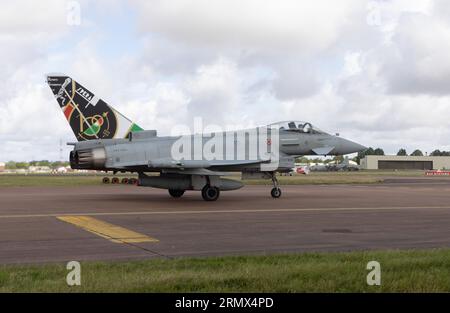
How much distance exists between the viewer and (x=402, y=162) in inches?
5699

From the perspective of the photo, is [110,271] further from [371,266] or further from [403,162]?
[403,162]

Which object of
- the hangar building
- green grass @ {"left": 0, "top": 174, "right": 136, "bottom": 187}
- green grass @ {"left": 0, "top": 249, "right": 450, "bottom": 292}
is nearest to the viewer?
green grass @ {"left": 0, "top": 249, "right": 450, "bottom": 292}

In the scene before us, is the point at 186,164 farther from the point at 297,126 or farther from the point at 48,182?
the point at 48,182

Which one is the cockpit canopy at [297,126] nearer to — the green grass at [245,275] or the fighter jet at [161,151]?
the fighter jet at [161,151]

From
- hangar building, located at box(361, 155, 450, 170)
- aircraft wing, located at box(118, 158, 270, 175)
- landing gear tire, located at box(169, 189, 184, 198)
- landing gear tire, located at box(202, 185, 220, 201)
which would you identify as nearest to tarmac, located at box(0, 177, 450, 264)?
landing gear tire, located at box(202, 185, 220, 201)

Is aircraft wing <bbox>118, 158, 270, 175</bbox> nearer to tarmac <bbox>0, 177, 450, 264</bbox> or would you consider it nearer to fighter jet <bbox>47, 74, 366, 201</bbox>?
fighter jet <bbox>47, 74, 366, 201</bbox>

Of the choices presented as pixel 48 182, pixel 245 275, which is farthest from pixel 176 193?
pixel 48 182

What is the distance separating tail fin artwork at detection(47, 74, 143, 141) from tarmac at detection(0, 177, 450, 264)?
327 cm

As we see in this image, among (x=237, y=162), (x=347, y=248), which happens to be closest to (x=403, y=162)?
(x=237, y=162)

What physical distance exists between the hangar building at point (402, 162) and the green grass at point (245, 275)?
454 ft

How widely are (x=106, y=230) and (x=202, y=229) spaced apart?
2.37 m

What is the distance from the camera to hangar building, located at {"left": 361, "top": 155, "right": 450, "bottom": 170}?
465 ft

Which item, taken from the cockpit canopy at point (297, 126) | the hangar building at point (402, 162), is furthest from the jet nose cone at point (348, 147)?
the hangar building at point (402, 162)
